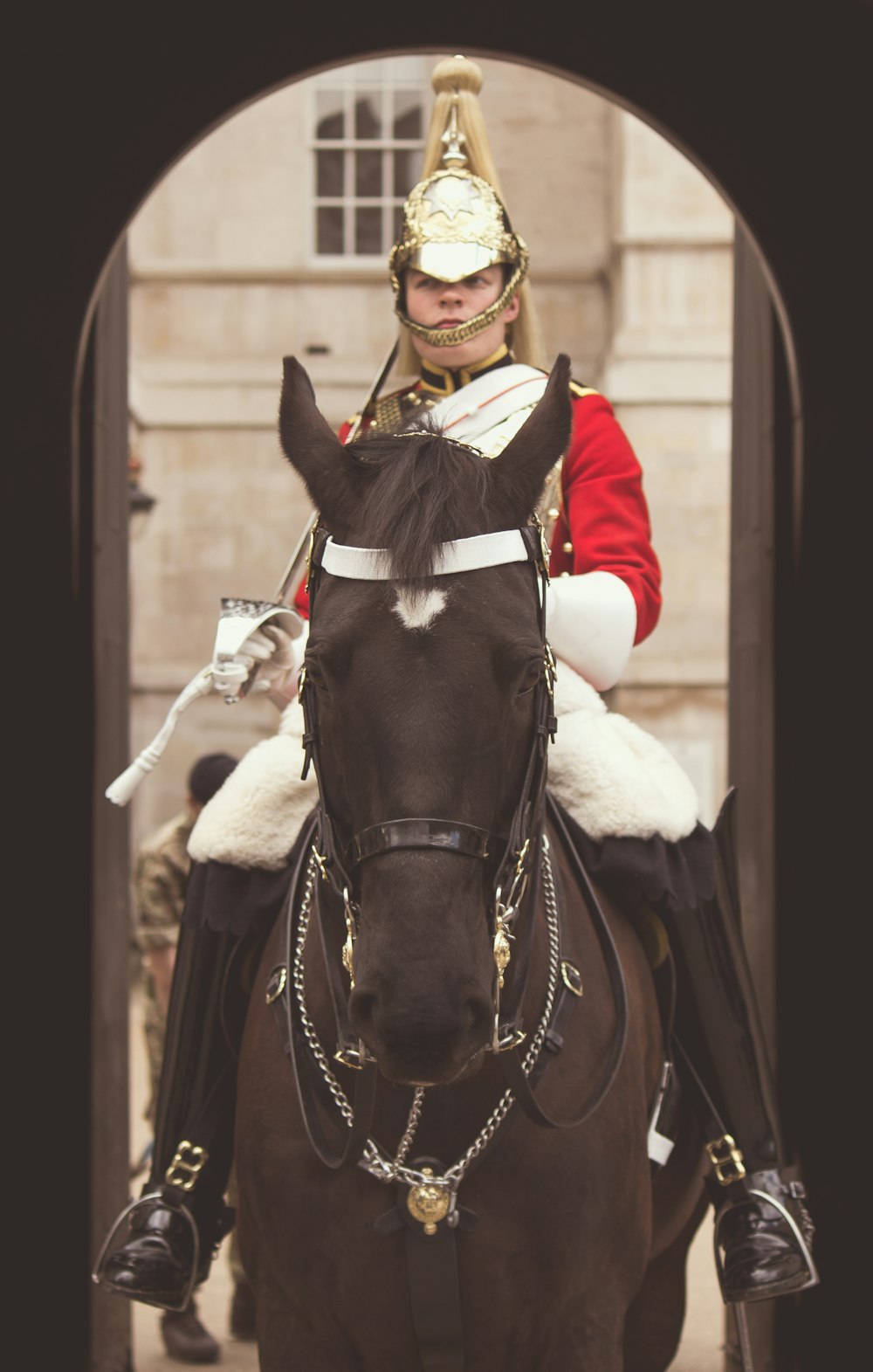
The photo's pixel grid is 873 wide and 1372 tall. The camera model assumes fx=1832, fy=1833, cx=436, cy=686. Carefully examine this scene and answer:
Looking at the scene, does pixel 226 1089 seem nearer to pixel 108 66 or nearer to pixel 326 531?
pixel 326 531

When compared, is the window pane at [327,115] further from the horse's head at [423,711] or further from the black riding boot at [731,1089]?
the horse's head at [423,711]

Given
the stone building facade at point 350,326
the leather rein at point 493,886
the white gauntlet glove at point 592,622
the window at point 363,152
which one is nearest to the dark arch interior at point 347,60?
the white gauntlet glove at point 592,622

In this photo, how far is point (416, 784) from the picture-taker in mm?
2938

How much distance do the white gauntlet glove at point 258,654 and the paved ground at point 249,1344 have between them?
12.0ft

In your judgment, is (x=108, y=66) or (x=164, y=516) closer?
(x=108, y=66)

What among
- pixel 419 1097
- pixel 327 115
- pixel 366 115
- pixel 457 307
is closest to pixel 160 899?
pixel 457 307

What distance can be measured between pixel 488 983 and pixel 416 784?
0.34m

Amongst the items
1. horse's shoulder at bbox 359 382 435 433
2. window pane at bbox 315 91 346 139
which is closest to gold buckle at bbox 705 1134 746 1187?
horse's shoulder at bbox 359 382 435 433

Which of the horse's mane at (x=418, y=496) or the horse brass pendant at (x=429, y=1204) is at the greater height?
the horse's mane at (x=418, y=496)

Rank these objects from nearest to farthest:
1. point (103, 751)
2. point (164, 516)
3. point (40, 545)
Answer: point (40, 545), point (103, 751), point (164, 516)

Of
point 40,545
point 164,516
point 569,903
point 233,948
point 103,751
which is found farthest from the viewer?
point 164,516

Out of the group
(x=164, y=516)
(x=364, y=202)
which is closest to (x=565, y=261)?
(x=364, y=202)

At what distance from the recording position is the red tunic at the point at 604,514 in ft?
14.2

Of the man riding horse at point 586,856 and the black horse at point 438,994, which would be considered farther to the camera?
the man riding horse at point 586,856
